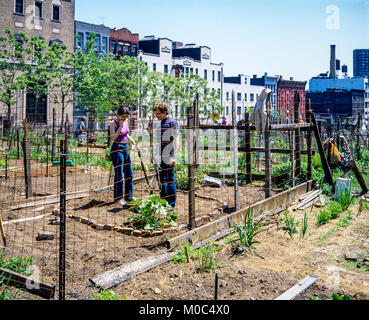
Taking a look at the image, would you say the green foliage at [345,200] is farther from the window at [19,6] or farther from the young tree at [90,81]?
the window at [19,6]

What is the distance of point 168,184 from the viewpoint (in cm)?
755

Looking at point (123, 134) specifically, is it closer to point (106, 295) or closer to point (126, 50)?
point (106, 295)

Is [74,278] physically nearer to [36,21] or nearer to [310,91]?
[36,21]

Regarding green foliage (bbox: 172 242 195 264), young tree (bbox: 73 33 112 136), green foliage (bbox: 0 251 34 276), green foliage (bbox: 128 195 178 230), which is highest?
young tree (bbox: 73 33 112 136)

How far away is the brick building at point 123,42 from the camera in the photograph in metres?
53.9

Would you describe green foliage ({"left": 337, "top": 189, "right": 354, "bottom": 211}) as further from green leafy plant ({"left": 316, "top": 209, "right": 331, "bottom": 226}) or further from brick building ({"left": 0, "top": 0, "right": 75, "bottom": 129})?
brick building ({"left": 0, "top": 0, "right": 75, "bottom": 129})

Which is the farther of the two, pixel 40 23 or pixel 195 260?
pixel 40 23

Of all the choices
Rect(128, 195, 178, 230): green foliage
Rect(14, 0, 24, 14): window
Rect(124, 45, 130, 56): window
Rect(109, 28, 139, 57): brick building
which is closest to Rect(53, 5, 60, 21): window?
Rect(14, 0, 24, 14): window

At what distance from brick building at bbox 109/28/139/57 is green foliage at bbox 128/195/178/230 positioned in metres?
48.7

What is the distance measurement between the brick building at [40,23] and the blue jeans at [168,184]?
3474 cm

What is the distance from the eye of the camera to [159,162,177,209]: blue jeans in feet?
24.8

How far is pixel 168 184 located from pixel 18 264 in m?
3.14

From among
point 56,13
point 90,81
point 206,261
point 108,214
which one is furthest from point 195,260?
point 56,13

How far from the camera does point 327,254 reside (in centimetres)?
604
